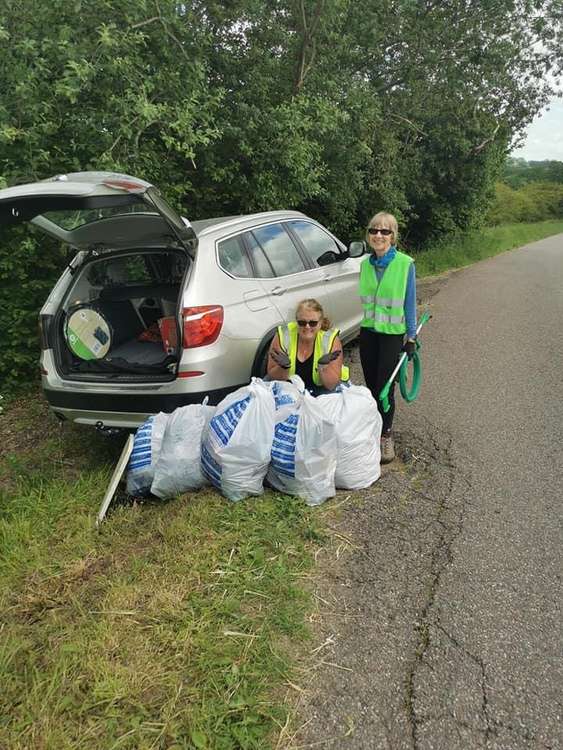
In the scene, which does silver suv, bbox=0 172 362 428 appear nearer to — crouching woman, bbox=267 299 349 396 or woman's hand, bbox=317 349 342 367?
crouching woman, bbox=267 299 349 396

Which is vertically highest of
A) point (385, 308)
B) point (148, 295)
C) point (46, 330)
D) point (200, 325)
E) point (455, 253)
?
point (385, 308)

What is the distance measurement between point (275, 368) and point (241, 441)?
83 centimetres

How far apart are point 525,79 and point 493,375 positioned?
14.7m

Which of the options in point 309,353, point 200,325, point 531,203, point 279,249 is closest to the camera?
point 200,325

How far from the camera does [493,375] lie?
581 cm

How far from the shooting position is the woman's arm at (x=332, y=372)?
3.73 m

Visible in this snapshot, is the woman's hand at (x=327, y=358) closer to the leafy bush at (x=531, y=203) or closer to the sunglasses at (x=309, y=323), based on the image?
the sunglasses at (x=309, y=323)

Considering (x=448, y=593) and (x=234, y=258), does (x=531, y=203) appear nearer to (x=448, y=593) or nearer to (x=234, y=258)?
(x=234, y=258)

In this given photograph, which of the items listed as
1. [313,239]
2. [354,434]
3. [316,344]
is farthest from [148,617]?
[313,239]

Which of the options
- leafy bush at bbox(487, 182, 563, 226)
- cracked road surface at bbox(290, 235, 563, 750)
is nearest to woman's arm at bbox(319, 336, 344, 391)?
cracked road surface at bbox(290, 235, 563, 750)

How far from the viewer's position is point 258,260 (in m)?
4.36

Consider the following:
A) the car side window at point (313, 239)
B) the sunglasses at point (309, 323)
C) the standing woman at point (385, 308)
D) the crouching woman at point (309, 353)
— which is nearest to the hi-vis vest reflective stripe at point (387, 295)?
the standing woman at point (385, 308)

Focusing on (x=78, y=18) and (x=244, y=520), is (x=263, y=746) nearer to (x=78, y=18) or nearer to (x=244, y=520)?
(x=244, y=520)

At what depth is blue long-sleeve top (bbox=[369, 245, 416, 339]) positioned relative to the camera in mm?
3734
